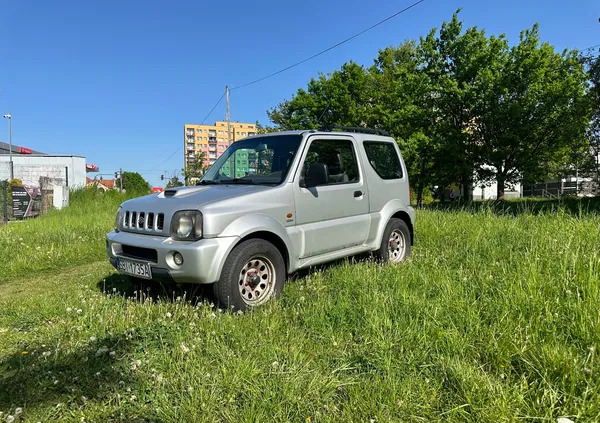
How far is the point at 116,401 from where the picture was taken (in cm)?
245

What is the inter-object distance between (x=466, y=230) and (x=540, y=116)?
16.7m

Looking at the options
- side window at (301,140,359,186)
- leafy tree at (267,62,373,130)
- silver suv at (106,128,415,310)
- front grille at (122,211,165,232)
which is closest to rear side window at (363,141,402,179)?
silver suv at (106,128,415,310)

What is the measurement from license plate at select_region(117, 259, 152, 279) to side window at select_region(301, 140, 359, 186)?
1871 millimetres

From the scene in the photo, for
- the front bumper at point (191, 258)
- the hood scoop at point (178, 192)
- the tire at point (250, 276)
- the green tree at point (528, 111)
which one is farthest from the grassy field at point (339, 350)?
the green tree at point (528, 111)

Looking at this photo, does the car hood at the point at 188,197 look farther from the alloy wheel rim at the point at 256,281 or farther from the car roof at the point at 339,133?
the car roof at the point at 339,133

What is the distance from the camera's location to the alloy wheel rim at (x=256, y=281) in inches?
154

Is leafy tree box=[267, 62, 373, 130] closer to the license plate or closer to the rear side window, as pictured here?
the rear side window

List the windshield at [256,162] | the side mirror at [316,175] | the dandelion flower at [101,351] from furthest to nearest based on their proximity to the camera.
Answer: the windshield at [256,162] → the side mirror at [316,175] → the dandelion flower at [101,351]

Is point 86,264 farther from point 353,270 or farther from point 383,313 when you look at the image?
point 383,313

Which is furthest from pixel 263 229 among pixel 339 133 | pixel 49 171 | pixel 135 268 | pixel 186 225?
pixel 49 171

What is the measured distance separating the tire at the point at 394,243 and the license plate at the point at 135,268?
295cm

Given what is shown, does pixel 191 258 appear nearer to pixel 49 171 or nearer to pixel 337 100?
pixel 49 171

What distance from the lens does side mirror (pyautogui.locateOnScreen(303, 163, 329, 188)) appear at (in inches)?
173

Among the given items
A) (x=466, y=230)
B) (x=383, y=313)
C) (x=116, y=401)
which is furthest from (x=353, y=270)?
(x=466, y=230)
